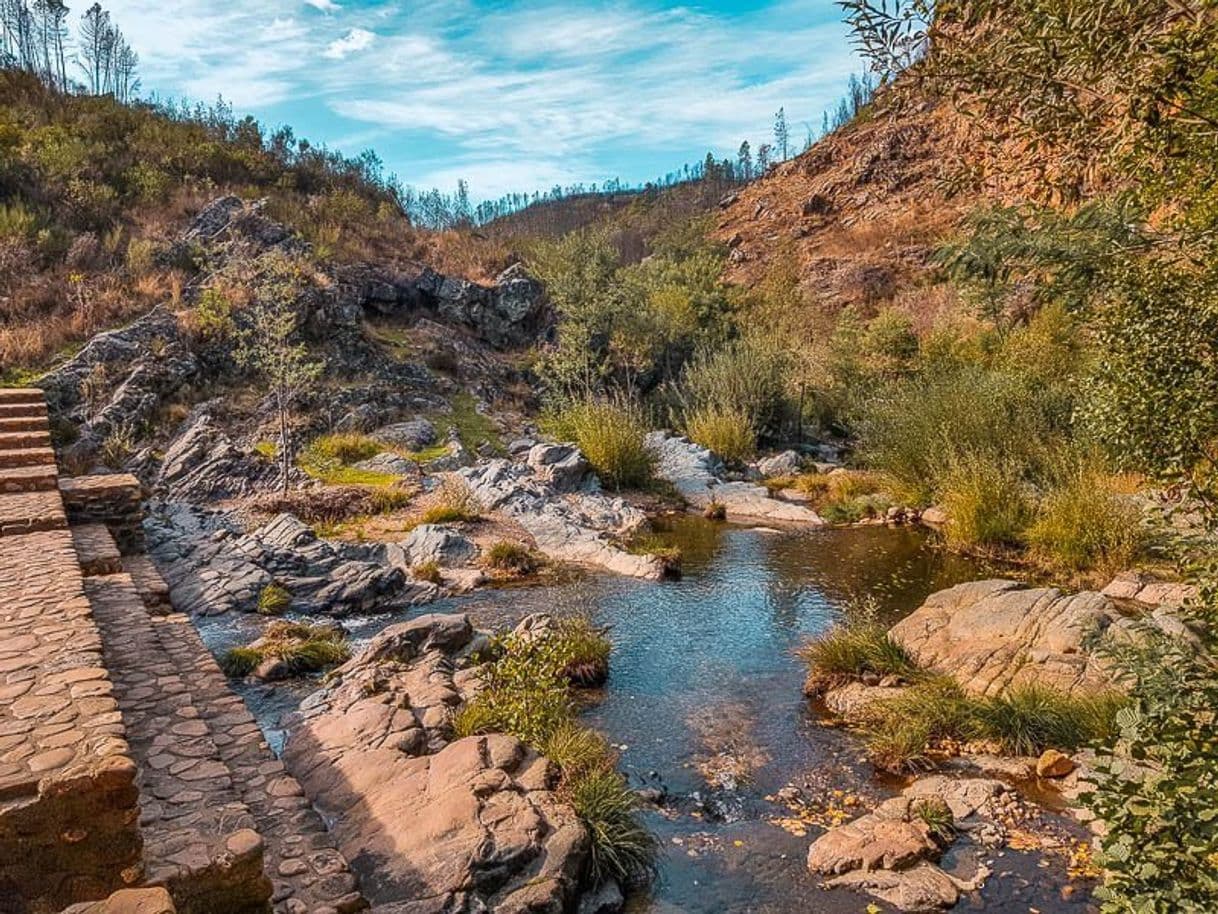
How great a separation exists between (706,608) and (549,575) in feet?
8.16

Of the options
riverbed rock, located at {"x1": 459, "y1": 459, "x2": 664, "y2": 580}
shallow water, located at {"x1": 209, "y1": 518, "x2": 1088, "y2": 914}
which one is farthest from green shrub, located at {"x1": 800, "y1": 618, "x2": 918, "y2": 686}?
riverbed rock, located at {"x1": 459, "y1": 459, "x2": 664, "y2": 580}

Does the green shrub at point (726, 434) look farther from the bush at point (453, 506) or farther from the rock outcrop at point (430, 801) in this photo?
the rock outcrop at point (430, 801)

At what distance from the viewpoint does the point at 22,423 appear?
34.1ft

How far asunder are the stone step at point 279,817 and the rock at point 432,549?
5.54 metres

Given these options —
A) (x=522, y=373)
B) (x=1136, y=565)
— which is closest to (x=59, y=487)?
(x=1136, y=565)

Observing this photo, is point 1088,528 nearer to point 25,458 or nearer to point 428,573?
point 428,573

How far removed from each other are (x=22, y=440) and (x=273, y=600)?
4.14 m

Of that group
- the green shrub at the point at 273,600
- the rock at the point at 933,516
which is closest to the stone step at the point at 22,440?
the green shrub at the point at 273,600

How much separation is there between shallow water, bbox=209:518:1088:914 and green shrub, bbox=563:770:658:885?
0.16 metres

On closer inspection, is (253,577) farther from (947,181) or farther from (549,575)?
(947,181)

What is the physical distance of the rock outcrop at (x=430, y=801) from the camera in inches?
168

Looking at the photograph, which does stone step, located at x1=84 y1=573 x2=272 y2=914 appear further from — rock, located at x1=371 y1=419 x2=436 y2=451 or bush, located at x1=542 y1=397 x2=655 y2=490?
rock, located at x1=371 y1=419 x2=436 y2=451

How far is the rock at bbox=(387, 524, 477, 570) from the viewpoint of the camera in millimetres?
11172

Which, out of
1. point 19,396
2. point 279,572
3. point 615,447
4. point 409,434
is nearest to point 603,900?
point 279,572
